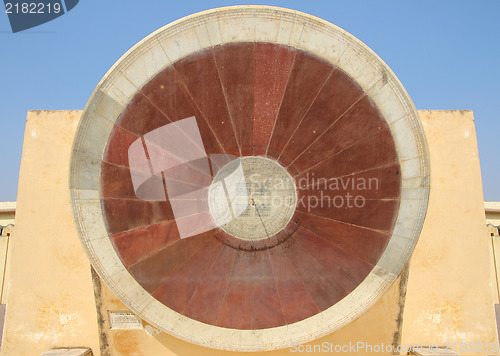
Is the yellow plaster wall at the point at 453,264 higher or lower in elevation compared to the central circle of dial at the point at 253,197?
lower

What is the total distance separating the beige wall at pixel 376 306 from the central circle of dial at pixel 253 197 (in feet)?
8.89

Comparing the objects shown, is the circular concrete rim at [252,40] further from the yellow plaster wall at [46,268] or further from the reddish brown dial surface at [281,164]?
the yellow plaster wall at [46,268]

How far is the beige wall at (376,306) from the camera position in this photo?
6617 mm

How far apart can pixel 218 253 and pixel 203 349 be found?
2.23m

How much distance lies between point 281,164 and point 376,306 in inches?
134

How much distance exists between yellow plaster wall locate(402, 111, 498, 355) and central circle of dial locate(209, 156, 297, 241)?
10.2 ft

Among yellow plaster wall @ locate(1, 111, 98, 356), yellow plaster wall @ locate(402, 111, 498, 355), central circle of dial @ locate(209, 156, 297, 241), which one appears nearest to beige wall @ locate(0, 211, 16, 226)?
yellow plaster wall @ locate(1, 111, 98, 356)

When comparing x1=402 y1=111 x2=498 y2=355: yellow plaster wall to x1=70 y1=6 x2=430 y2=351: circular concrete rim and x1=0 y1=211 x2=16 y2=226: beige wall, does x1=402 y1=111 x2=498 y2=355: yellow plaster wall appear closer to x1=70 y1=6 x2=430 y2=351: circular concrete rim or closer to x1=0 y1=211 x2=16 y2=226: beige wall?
x1=70 y1=6 x2=430 y2=351: circular concrete rim

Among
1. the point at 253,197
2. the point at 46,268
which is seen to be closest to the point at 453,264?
the point at 253,197

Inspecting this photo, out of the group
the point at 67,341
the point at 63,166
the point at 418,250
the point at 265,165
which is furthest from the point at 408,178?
the point at 67,341

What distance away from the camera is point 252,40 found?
560 centimetres

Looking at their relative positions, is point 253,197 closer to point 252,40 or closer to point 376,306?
point 252,40

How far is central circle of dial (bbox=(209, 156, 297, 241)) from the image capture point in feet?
19.0

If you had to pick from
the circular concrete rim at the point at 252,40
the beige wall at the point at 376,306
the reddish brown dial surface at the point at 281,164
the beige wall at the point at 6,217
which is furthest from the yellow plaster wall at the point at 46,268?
the beige wall at the point at 6,217
